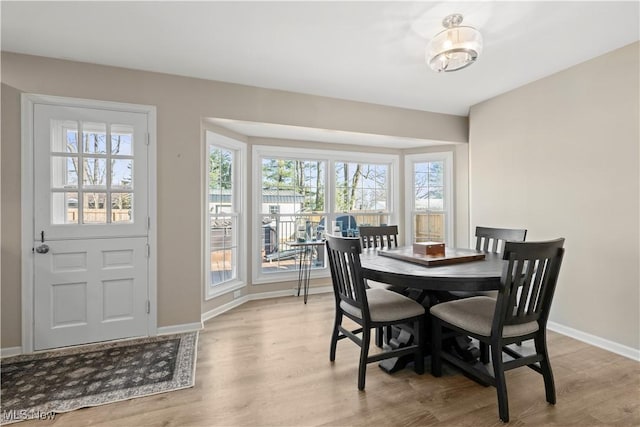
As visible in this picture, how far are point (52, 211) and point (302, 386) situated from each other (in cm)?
259

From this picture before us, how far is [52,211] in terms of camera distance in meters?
2.68

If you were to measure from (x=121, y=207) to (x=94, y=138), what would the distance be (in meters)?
0.66

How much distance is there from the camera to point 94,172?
2793 millimetres

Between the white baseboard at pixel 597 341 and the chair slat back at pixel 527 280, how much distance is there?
51.8 inches

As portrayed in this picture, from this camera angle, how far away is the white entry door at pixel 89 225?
265 cm

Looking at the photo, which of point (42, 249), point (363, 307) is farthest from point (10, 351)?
point (363, 307)

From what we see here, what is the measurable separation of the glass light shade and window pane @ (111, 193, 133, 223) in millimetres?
2863

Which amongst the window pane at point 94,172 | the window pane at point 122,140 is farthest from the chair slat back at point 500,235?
the window pane at point 94,172

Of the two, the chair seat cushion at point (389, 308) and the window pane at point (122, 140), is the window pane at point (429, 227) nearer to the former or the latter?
the chair seat cushion at point (389, 308)

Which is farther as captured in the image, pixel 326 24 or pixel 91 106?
pixel 91 106

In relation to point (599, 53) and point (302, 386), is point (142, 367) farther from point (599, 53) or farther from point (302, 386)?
point (599, 53)

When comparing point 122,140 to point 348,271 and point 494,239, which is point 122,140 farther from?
point 494,239

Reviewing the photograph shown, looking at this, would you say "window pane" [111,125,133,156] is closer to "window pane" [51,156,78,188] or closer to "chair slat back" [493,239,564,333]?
"window pane" [51,156,78,188]

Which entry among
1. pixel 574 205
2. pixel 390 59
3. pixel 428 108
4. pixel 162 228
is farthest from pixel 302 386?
pixel 428 108
